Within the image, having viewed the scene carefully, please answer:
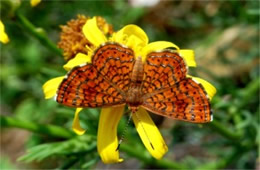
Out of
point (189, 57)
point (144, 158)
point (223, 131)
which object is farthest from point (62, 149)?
point (223, 131)

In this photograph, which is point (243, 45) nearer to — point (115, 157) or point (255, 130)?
point (255, 130)

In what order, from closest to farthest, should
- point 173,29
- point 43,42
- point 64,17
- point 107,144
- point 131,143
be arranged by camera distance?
point 107,144, point 43,42, point 131,143, point 64,17, point 173,29

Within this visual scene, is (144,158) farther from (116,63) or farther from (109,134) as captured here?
(116,63)

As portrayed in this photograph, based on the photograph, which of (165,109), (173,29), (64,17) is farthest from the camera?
(173,29)

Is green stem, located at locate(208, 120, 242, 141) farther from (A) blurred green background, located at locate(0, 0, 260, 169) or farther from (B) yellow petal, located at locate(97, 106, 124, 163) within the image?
(B) yellow petal, located at locate(97, 106, 124, 163)

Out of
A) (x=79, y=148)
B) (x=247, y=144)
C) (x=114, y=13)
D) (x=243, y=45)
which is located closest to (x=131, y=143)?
(x=79, y=148)

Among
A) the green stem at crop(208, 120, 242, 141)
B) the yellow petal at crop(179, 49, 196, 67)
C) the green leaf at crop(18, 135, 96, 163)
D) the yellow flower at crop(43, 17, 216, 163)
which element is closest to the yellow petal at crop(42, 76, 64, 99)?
the yellow flower at crop(43, 17, 216, 163)
